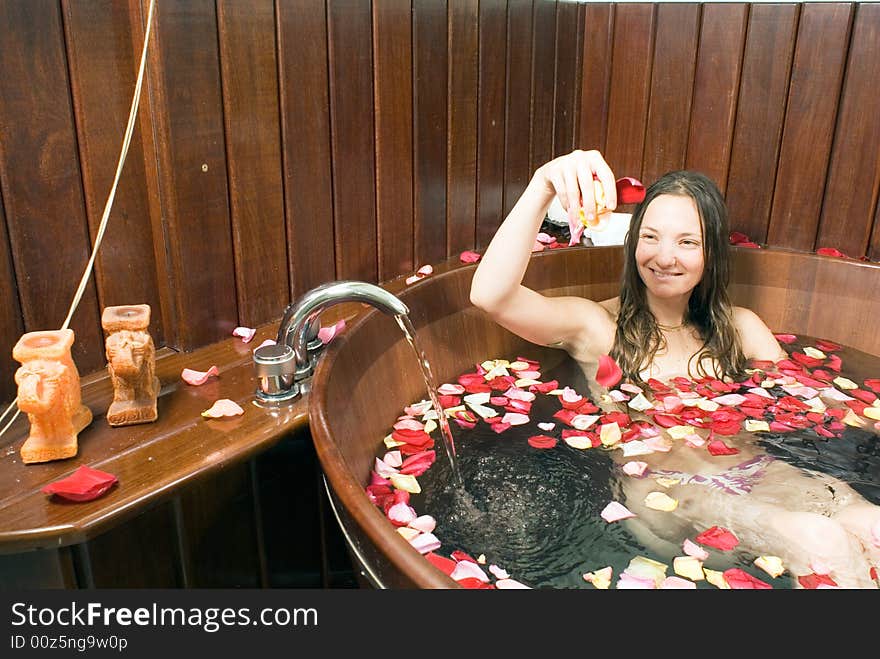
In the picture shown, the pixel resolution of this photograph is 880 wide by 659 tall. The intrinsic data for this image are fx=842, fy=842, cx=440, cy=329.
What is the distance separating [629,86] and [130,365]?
205 cm

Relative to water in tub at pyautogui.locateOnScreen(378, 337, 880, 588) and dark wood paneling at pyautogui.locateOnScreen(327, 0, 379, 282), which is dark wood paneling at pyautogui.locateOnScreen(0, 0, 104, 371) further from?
water in tub at pyautogui.locateOnScreen(378, 337, 880, 588)

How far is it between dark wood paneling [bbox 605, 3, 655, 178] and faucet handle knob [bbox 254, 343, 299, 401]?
1.76 meters

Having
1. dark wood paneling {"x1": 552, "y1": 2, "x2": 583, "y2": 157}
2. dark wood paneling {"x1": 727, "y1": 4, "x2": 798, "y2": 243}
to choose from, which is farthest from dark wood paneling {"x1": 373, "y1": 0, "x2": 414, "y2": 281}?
dark wood paneling {"x1": 727, "y1": 4, "x2": 798, "y2": 243}

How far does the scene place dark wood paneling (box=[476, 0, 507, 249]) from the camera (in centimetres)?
236

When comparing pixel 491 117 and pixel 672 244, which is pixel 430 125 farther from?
pixel 672 244

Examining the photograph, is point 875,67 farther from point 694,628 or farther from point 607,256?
point 694,628

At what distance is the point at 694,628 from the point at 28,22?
133cm

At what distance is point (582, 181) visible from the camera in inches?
60.2

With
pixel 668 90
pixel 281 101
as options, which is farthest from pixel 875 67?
pixel 281 101

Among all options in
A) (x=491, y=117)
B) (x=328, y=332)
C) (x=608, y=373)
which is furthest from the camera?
(x=491, y=117)

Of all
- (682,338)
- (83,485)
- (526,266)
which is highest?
(526,266)

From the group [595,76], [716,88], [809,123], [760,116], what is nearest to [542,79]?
[595,76]

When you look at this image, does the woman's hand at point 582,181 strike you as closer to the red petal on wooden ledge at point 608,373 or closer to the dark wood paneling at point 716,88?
the red petal on wooden ledge at point 608,373

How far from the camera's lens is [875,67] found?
7.91 feet
